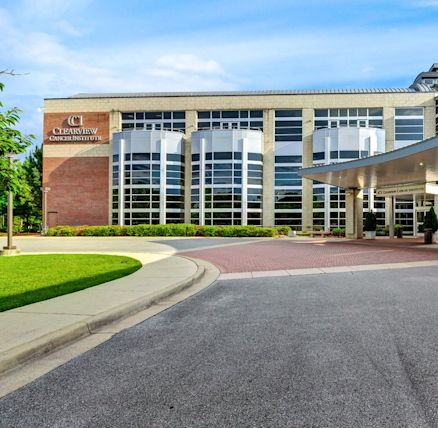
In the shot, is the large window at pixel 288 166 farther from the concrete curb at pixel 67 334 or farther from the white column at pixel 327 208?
the concrete curb at pixel 67 334

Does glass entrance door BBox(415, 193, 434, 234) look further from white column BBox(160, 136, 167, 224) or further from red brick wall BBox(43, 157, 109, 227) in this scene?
red brick wall BBox(43, 157, 109, 227)

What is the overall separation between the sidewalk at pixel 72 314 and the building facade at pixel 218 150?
34162mm

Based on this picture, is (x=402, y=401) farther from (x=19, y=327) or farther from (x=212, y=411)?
(x=19, y=327)

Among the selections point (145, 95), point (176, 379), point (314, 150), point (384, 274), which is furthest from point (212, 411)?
point (145, 95)

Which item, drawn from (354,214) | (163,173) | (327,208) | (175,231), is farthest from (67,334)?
(327,208)

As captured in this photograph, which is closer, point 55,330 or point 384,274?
point 55,330

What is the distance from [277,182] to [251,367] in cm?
4185

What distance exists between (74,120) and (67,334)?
46178 millimetres

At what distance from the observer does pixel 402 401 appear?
348 cm

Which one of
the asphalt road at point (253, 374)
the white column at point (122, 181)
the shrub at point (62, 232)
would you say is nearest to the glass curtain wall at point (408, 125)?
the white column at point (122, 181)

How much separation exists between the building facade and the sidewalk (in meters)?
34.2

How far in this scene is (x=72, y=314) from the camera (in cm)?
638

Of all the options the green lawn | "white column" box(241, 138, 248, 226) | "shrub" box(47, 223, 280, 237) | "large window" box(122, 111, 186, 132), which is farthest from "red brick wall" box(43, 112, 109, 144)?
the green lawn

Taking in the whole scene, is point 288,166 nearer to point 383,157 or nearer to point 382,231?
point 382,231
